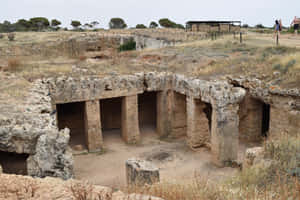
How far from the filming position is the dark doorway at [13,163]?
6.45 m

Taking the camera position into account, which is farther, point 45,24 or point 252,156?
point 45,24

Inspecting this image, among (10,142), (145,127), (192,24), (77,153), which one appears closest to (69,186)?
(10,142)

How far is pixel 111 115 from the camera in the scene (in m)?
14.9

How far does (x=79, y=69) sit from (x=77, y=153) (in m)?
3.97

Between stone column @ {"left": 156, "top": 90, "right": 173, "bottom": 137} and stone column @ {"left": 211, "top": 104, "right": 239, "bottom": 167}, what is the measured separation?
336 centimetres

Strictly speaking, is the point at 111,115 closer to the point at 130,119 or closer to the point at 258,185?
the point at 130,119

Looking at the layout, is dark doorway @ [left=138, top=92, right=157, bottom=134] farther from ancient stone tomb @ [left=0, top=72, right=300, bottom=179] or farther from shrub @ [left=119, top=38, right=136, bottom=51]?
shrub @ [left=119, top=38, right=136, bottom=51]

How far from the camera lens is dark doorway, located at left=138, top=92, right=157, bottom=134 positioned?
15.4 meters

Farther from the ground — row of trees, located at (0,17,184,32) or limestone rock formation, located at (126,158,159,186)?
row of trees, located at (0,17,184,32)

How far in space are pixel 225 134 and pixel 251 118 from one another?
3.03m

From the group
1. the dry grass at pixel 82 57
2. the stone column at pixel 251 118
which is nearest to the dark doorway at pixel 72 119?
the stone column at pixel 251 118

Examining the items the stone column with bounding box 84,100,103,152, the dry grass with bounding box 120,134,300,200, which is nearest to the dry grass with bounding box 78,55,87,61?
the stone column with bounding box 84,100,103,152

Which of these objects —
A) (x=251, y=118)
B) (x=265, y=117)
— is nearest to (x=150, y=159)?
(x=251, y=118)

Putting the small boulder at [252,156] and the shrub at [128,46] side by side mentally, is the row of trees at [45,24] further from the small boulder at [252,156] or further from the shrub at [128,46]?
the small boulder at [252,156]
